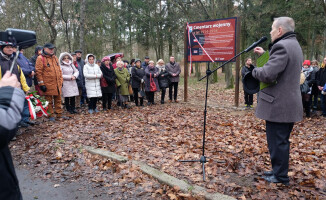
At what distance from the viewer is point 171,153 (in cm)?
487

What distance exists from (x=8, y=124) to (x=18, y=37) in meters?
0.81

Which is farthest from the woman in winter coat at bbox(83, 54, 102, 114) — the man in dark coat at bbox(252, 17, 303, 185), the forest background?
the forest background

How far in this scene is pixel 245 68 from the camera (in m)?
9.22

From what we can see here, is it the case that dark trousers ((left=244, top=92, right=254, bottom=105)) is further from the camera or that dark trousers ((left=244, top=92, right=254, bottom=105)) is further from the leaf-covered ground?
the camera

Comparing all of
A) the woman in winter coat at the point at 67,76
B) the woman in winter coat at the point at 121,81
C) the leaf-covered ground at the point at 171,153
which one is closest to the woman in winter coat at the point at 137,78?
the woman in winter coat at the point at 121,81

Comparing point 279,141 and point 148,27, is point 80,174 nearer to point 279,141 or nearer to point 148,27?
point 279,141

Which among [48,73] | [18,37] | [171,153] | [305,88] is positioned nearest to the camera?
[18,37]

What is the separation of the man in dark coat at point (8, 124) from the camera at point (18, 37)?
343mm

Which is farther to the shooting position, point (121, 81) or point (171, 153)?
point (121, 81)

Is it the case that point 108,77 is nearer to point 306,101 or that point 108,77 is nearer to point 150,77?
point 150,77

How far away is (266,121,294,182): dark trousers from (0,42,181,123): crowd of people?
17.1 ft

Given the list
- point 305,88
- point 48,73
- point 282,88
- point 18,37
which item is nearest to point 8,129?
point 18,37

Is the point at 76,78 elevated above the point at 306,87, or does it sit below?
above

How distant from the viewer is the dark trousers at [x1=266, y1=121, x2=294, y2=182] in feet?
10.9
